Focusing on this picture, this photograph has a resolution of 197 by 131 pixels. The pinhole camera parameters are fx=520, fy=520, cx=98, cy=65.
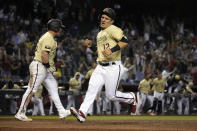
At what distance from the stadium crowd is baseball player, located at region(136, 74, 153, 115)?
2.74 feet

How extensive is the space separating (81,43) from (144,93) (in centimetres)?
373

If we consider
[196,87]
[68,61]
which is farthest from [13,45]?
[196,87]

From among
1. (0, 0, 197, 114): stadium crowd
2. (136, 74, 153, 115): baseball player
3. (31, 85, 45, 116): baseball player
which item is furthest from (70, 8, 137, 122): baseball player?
(136, 74, 153, 115): baseball player

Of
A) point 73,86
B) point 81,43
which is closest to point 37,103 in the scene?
point 73,86

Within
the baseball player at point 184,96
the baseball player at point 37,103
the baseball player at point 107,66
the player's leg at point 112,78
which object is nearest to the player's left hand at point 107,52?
the baseball player at point 107,66

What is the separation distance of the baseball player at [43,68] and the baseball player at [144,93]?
983cm

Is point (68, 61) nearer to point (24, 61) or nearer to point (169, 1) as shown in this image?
point (24, 61)

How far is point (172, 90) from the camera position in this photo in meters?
23.2

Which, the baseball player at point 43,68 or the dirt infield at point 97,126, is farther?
the baseball player at point 43,68

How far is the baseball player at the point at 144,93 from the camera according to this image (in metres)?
21.8

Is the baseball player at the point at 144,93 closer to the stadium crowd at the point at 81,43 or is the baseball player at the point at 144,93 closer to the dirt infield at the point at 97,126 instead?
the stadium crowd at the point at 81,43

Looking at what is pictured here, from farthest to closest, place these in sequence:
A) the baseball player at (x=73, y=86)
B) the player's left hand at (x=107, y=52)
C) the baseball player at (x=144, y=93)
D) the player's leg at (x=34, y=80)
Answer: the baseball player at (x=144, y=93)
the baseball player at (x=73, y=86)
the player's leg at (x=34, y=80)
the player's left hand at (x=107, y=52)

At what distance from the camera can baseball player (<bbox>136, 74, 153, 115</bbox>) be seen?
21.8 m

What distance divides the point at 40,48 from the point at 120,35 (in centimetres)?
256
